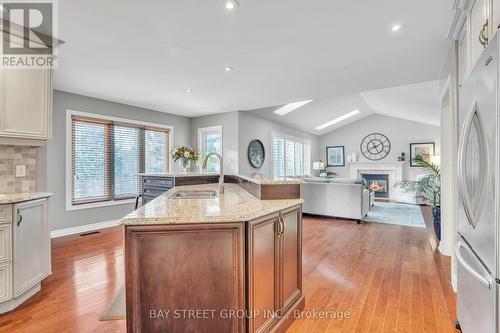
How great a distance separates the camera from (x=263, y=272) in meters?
1.59

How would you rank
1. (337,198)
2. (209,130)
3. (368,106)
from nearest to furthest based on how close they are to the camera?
Result: (337,198) < (209,130) < (368,106)

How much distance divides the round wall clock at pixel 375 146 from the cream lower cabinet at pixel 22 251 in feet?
31.1

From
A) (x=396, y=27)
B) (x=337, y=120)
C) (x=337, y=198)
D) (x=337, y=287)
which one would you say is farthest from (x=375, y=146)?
(x=337, y=287)

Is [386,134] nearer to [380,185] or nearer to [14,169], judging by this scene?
[380,185]

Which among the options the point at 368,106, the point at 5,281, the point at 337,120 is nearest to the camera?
the point at 5,281

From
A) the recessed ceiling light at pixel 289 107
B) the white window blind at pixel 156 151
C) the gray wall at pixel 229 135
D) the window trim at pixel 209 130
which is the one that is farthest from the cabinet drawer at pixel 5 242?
the recessed ceiling light at pixel 289 107

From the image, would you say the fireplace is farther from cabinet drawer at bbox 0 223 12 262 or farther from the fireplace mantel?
cabinet drawer at bbox 0 223 12 262

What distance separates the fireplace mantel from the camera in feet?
28.2

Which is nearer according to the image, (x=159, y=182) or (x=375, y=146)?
(x=159, y=182)

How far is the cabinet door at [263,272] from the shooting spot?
1.48 m

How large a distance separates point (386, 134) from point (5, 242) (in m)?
9.93

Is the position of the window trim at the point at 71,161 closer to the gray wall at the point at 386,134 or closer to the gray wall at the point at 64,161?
the gray wall at the point at 64,161

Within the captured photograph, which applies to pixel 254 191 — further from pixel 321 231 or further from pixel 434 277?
pixel 321 231

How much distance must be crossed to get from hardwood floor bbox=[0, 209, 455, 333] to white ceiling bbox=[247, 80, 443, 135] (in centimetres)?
295
